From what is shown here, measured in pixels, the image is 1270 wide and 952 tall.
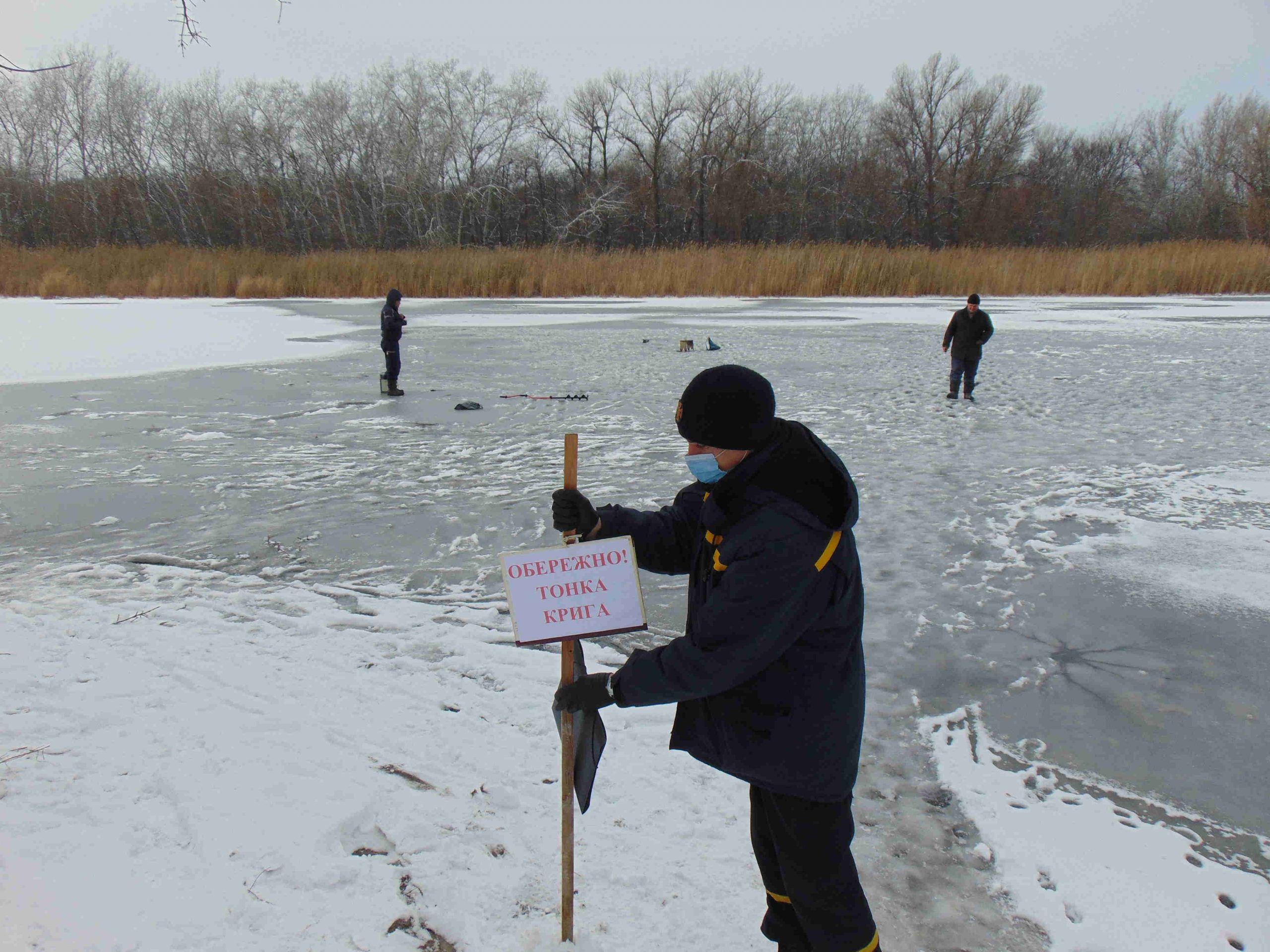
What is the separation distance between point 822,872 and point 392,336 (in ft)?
27.3

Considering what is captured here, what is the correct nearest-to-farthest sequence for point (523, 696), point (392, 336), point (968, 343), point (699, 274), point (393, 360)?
point (523, 696) < point (968, 343) < point (392, 336) < point (393, 360) < point (699, 274)

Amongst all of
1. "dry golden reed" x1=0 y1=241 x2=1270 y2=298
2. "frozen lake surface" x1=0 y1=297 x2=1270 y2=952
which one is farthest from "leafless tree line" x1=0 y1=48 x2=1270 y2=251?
"frozen lake surface" x1=0 y1=297 x2=1270 y2=952

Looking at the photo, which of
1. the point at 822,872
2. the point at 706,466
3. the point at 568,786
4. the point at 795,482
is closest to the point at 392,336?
the point at 568,786

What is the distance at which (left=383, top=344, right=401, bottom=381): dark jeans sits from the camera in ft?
30.3

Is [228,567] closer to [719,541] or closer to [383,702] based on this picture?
[383,702]

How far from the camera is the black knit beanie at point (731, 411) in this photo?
174 cm

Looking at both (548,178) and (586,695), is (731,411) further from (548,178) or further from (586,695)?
(548,178)

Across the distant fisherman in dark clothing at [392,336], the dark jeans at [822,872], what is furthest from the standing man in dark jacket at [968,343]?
the dark jeans at [822,872]

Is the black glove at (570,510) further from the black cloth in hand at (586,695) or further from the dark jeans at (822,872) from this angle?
the dark jeans at (822,872)

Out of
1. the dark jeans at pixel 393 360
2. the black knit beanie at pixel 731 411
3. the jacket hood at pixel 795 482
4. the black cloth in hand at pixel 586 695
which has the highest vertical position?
the black knit beanie at pixel 731 411

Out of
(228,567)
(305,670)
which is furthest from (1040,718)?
(228,567)

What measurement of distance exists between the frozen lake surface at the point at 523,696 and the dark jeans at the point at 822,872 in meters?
0.36

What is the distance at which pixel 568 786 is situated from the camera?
205 centimetres

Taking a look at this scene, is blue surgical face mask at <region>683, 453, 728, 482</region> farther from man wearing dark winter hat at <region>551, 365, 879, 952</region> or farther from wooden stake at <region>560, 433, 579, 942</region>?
wooden stake at <region>560, 433, 579, 942</region>
